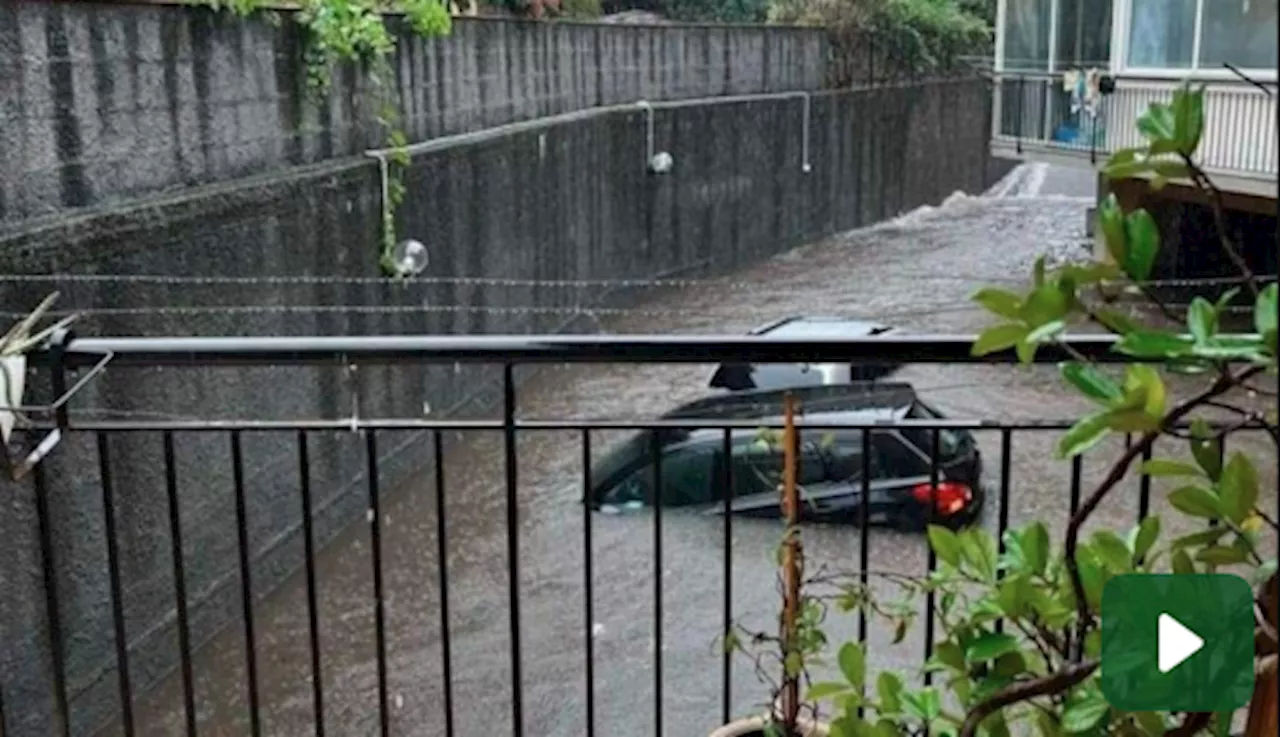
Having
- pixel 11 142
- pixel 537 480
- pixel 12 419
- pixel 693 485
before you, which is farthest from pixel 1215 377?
pixel 537 480

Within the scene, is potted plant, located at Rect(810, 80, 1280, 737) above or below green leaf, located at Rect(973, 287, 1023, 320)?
below

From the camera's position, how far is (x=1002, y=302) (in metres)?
1.07

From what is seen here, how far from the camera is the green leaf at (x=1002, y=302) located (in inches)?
41.8

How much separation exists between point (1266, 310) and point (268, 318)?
6.13 m

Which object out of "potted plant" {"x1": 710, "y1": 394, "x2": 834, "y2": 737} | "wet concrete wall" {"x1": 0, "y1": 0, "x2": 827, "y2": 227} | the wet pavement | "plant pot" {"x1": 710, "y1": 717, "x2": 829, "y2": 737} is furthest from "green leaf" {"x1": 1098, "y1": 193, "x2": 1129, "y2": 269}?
"wet concrete wall" {"x1": 0, "y1": 0, "x2": 827, "y2": 227}

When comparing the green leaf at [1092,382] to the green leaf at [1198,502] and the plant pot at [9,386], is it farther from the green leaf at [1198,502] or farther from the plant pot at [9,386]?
the plant pot at [9,386]

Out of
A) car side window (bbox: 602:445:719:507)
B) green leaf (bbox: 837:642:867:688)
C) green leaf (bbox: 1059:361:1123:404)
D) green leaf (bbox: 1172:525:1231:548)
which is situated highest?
green leaf (bbox: 1059:361:1123:404)

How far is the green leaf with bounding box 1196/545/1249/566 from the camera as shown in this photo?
3.64 ft

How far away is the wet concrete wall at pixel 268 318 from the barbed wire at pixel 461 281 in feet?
0.09

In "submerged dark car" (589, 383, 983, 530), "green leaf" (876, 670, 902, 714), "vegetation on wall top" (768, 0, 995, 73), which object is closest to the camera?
"green leaf" (876, 670, 902, 714)

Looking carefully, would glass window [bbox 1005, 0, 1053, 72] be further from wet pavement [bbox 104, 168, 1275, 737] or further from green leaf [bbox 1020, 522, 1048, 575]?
green leaf [bbox 1020, 522, 1048, 575]

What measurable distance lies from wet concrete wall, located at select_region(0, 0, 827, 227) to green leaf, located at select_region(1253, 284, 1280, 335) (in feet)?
15.0

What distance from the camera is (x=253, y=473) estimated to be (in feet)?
20.6

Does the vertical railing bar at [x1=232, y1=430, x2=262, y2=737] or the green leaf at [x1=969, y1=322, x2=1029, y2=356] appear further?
the vertical railing bar at [x1=232, y1=430, x2=262, y2=737]
